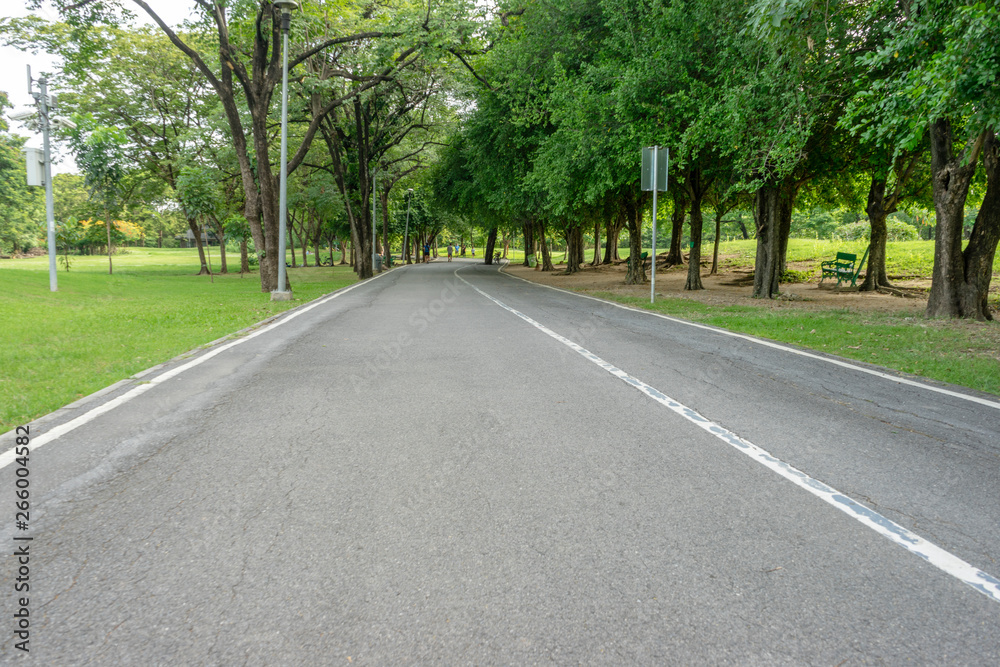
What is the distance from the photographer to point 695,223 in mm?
22094

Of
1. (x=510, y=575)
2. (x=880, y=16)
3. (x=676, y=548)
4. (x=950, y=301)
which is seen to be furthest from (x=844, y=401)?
(x=880, y=16)

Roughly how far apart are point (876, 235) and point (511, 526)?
22.9 m

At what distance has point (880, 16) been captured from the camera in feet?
41.5

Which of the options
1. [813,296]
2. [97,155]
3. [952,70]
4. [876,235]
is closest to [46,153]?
[97,155]

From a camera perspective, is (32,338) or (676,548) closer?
(676,548)

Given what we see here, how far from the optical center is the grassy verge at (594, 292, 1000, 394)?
7449 millimetres

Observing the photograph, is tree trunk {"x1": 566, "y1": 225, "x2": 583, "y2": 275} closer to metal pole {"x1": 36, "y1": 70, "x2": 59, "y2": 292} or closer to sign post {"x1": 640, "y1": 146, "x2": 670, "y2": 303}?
sign post {"x1": 640, "y1": 146, "x2": 670, "y2": 303}

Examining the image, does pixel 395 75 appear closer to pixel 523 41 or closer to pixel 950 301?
pixel 523 41

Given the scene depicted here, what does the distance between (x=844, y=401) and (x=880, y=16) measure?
1070cm

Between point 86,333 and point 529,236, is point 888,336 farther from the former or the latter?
point 529,236

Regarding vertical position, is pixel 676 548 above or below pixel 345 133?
below

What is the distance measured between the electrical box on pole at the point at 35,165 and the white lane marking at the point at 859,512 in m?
20.4

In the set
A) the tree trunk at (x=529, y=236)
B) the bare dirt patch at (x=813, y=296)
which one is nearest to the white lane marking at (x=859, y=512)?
the bare dirt patch at (x=813, y=296)

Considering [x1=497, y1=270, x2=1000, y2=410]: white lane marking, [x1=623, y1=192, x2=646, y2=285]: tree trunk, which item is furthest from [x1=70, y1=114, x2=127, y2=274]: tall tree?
[x1=623, y1=192, x2=646, y2=285]: tree trunk
